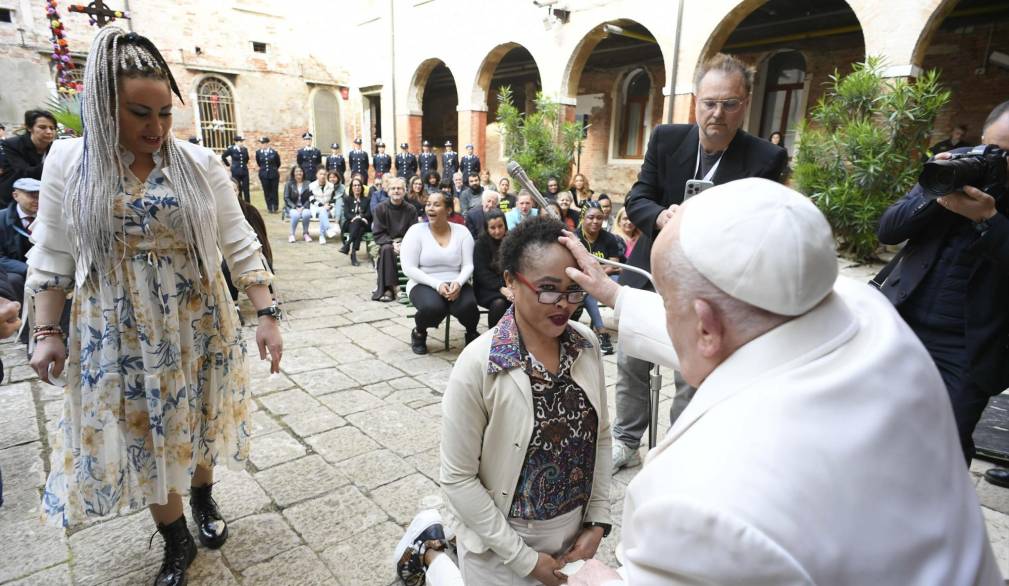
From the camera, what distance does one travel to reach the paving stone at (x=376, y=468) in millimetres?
2694

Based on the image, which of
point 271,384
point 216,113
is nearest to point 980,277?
point 271,384

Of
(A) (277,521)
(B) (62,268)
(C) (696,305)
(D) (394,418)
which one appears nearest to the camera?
(C) (696,305)

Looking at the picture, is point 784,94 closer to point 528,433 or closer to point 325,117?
point 528,433

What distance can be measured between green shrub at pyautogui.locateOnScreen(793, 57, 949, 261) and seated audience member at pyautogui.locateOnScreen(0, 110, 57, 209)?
356 inches

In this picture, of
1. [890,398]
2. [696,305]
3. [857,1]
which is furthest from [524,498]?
[857,1]

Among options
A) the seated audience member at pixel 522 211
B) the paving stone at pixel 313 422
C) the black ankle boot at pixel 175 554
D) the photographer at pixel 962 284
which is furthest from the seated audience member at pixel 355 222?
the photographer at pixel 962 284

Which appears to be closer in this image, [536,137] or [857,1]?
[857,1]

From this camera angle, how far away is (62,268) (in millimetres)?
1733

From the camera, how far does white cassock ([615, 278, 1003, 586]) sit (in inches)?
26.3

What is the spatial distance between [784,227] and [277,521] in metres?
2.35

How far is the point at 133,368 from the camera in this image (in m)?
1.79

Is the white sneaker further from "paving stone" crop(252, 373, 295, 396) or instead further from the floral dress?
"paving stone" crop(252, 373, 295, 396)

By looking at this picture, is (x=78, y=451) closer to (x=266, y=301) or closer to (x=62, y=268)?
(x=62, y=268)

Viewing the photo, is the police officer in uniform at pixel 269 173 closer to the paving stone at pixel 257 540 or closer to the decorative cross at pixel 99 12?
the decorative cross at pixel 99 12
